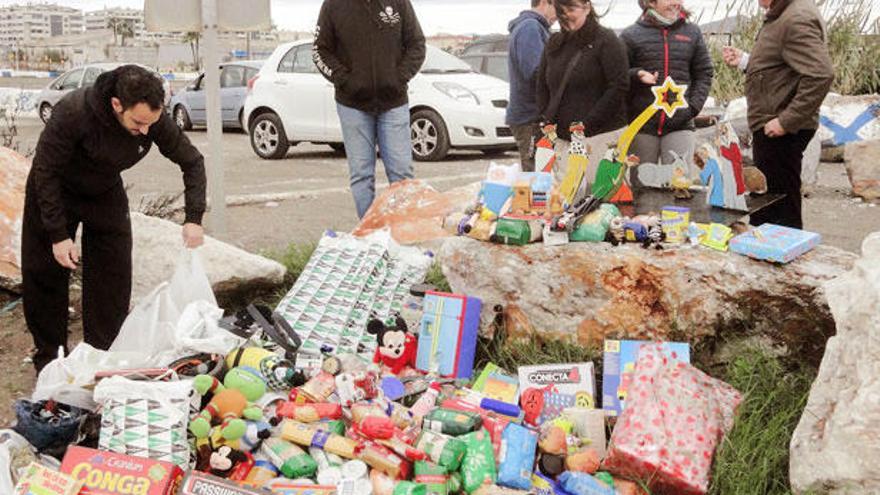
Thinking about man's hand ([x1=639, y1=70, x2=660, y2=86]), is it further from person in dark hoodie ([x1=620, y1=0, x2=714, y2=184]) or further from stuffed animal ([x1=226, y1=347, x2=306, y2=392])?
stuffed animal ([x1=226, y1=347, x2=306, y2=392])

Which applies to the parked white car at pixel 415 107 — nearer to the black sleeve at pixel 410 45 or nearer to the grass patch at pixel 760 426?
the black sleeve at pixel 410 45

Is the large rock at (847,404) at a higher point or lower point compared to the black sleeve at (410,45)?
lower

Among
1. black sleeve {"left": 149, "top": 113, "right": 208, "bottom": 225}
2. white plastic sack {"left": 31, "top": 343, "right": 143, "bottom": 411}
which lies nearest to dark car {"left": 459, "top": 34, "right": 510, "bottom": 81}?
black sleeve {"left": 149, "top": 113, "right": 208, "bottom": 225}

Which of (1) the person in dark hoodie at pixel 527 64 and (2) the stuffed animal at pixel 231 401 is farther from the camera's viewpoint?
(1) the person in dark hoodie at pixel 527 64

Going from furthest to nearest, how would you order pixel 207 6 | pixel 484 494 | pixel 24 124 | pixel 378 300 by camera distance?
1. pixel 24 124
2. pixel 207 6
3. pixel 378 300
4. pixel 484 494

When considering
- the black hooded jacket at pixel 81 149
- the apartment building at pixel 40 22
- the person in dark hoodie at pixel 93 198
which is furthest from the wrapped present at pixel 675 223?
the apartment building at pixel 40 22

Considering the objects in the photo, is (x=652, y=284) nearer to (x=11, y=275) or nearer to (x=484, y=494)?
(x=484, y=494)

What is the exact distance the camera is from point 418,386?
→ 3.68 meters

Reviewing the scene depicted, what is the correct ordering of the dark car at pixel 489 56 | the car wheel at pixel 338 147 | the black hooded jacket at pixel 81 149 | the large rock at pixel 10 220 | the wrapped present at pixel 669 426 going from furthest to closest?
the dark car at pixel 489 56 < the car wheel at pixel 338 147 < the large rock at pixel 10 220 < the black hooded jacket at pixel 81 149 < the wrapped present at pixel 669 426

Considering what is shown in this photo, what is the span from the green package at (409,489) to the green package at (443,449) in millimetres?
178

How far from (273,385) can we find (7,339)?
196cm

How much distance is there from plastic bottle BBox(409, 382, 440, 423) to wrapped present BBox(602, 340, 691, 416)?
685 mm

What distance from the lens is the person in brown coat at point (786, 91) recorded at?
441cm

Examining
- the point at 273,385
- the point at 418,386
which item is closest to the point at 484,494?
the point at 418,386
